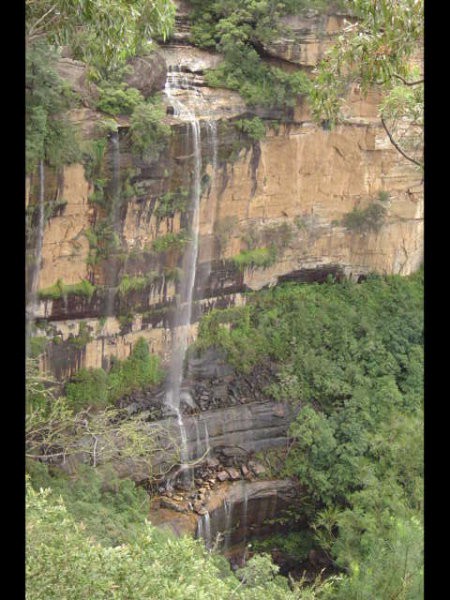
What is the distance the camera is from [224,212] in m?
12.7

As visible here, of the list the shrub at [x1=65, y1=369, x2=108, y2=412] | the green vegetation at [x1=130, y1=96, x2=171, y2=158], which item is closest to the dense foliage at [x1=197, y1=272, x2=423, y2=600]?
the shrub at [x1=65, y1=369, x2=108, y2=412]

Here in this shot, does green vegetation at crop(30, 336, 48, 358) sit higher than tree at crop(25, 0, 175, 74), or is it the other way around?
tree at crop(25, 0, 175, 74)

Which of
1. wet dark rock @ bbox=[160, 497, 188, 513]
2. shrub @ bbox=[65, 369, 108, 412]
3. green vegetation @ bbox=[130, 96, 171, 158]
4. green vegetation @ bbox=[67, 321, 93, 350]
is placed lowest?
wet dark rock @ bbox=[160, 497, 188, 513]

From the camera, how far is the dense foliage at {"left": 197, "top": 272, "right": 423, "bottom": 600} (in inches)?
384

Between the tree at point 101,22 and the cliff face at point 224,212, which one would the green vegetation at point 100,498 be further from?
the tree at point 101,22

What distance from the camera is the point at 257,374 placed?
41.7ft

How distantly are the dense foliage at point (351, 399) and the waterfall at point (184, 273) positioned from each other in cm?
43

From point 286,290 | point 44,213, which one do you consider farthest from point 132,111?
point 286,290

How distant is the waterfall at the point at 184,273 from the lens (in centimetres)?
1188

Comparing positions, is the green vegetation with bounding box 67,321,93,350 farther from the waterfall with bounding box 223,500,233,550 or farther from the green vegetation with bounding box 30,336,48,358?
the waterfall with bounding box 223,500,233,550

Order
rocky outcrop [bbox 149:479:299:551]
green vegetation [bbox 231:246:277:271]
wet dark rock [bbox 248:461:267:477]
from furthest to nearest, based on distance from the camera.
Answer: green vegetation [bbox 231:246:277:271] → wet dark rock [bbox 248:461:267:477] → rocky outcrop [bbox 149:479:299:551]

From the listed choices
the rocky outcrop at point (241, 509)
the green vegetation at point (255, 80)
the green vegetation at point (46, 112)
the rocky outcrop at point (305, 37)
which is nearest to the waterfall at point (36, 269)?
the green vegetation at point (46, 112)

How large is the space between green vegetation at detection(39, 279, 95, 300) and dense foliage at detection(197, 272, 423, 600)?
233 cm

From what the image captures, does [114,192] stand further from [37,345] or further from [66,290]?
[37,345]
